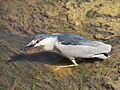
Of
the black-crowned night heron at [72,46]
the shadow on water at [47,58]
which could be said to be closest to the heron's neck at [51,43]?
the black-crowned night heron at [72,46]

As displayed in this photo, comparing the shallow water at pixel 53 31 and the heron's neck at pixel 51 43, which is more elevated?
the heron's neck at pixel 51 43

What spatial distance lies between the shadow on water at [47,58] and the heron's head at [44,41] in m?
0.31

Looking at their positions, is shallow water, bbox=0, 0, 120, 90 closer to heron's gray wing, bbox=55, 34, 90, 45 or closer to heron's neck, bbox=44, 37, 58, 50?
heron's neck, bbox=44, 37, 58, 50

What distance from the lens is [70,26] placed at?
7789 millimetres

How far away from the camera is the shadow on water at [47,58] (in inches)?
264

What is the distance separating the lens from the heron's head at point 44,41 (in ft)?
21.2

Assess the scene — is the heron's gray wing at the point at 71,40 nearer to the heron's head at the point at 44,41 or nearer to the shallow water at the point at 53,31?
the heron's head at the point at 44,41

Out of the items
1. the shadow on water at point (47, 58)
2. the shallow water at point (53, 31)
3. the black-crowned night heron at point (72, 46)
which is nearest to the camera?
the shallow water at point (53, 31)

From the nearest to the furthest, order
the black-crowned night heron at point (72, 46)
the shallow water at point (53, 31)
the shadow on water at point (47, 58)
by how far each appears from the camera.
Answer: the shallow water at point (53, 31)
the black-crowned night heron at point (72, 46)
the shadow on water at point (47, 58)

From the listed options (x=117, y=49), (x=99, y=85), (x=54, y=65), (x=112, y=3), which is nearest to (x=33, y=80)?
(x=54, y=65)

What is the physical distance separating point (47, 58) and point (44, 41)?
0.44 m

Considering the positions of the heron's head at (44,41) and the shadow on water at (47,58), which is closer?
the heron's head at (44,41)

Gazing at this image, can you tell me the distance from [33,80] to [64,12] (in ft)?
8.06

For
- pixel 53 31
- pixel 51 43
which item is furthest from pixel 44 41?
pixel 53 31
